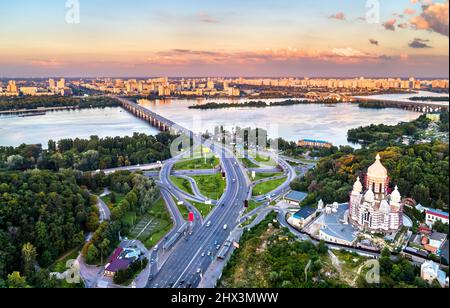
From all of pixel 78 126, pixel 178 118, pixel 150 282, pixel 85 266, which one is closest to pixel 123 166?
pixel 85 266

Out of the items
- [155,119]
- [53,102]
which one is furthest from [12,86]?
[155,119]

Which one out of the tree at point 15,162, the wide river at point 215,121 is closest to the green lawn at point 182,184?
the tree at point 15,162

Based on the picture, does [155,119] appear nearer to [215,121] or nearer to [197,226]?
[215,121]
